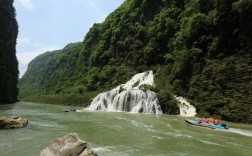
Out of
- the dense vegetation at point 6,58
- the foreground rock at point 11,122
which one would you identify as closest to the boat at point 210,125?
the foreground rock at point 11,122

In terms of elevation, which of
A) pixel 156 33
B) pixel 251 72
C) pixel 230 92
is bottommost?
pixel 230 92

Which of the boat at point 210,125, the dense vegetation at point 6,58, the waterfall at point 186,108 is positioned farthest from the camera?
the dense vegetation at point 6,58

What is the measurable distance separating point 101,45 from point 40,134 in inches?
2413

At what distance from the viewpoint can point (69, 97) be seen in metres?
68.8

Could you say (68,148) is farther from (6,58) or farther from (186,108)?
(6,58)

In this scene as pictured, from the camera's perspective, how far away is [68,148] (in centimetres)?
1143

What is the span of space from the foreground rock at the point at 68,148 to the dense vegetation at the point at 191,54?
22.5 m

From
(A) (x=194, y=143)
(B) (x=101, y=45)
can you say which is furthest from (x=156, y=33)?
(A) (x=194, y=143)

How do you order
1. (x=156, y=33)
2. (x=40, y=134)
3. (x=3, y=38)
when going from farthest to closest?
(x=3, y=38)
(x=156, y=33)
(x=40, y=134)

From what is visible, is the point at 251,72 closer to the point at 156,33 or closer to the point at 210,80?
the point at 210,80

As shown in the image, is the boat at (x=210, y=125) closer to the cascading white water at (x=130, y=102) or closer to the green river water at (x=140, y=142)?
the green river water at (x=140, y=142)

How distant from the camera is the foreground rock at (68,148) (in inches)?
446

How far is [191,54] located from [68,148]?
31729 millimetres

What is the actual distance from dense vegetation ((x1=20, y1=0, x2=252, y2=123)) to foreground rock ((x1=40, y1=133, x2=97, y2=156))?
22472mm
